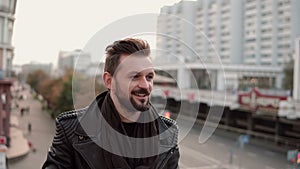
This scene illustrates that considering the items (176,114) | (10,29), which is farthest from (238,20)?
(176,114)

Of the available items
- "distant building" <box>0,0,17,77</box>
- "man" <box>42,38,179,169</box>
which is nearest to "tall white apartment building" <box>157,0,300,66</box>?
"distant building" <box>0,0,17,77</box>

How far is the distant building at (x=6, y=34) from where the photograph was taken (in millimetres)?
15570

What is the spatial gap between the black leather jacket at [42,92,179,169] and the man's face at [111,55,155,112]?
0.14 metres

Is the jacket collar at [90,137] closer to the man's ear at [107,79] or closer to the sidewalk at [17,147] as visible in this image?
the man's ear at [107,79]

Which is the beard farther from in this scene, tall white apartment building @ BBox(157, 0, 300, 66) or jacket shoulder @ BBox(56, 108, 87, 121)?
tall white apartment building @ BBox(157, 0, 300, 66)

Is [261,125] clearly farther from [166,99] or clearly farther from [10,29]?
[166,99]

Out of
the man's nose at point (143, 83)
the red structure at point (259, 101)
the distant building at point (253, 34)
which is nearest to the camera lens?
the man's nose at point (143, 83)

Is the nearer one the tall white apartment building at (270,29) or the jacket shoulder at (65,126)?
the jacket shoulder at (65,126)

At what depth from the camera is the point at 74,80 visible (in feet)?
3.91

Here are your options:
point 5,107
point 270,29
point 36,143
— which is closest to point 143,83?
point 5,107

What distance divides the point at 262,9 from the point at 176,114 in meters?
49.9

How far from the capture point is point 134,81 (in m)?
1.03

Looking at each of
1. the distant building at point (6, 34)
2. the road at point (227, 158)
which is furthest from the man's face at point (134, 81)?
the distant building at point (6, 34)

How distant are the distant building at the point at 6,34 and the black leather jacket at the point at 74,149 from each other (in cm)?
1521
